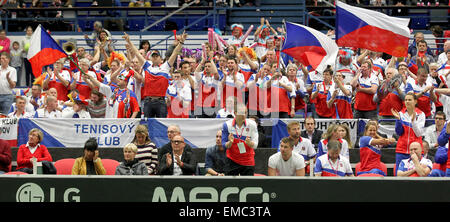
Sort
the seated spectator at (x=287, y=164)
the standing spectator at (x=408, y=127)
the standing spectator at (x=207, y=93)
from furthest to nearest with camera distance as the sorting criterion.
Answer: the standing spectator at (x=207, y=93) → the standing spectator at (x=408, y=127) → the seated spectator at (x=287, y=164)

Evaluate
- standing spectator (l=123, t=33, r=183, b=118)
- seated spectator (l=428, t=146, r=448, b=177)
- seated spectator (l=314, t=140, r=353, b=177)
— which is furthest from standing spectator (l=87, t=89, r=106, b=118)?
seated spectator (l=428, t=146, r=448, b=177)

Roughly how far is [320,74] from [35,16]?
10.9 m

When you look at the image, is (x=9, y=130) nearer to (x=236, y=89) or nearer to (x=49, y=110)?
(x=49, y=110)

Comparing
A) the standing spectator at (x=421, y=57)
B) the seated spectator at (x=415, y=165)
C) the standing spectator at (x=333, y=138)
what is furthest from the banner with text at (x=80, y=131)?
the standing spectator at (x=421, y=57)

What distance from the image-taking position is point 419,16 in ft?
69.3

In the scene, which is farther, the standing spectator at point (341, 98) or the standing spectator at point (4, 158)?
the standing spectator at point (341, 98)

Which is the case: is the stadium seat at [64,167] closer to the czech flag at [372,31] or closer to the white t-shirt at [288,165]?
the white t-shirt at [288,165]

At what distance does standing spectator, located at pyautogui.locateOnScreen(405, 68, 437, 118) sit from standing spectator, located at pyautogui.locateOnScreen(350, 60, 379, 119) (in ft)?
2.25

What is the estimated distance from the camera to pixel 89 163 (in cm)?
1055

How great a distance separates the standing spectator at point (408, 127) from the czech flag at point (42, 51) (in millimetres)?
6415

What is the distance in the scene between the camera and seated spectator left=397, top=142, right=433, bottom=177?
10.6 meters

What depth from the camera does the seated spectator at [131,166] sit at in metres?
10.1

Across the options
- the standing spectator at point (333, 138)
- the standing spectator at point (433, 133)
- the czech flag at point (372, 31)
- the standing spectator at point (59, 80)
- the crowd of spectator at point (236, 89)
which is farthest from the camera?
the standing spectator at point (59, 80)
